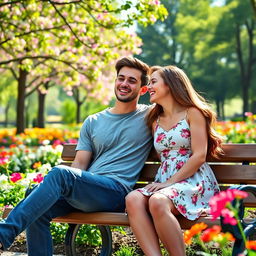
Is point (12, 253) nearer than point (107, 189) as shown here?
No

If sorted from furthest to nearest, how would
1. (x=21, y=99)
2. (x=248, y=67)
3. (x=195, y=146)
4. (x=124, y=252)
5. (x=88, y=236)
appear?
(x=248, y=67)
(x=21, y=99)
(x=88, y=236)
(x=124, y=252)
(x=195, y=146)

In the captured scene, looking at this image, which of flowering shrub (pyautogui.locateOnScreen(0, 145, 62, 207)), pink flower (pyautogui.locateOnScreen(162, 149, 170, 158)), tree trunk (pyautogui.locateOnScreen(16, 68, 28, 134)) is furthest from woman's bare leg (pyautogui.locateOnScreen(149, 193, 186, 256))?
tree trunk (pyautogui.locateOnScreen(16, 68, 28, 134))

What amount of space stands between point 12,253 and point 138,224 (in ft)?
5.88

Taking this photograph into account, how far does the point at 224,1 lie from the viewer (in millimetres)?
37625

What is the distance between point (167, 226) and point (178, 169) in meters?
0.59

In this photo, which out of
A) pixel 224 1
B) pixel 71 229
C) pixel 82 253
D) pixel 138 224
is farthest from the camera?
pixel 224 1

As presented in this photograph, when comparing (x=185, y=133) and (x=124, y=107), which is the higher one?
(x=124, y=107)

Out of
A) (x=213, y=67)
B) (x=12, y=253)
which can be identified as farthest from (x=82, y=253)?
(x=213, y=67)

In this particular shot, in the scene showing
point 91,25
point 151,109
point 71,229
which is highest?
point 91,25

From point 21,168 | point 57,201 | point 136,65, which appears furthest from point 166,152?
point 21,168

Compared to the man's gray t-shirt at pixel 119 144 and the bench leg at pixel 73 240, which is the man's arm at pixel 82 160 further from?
the bench leg at pixel 73 240

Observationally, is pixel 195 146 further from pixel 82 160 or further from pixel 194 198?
pixel 82 160

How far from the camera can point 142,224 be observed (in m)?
3.36

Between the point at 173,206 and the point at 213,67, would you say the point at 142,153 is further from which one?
the point at 213,67
